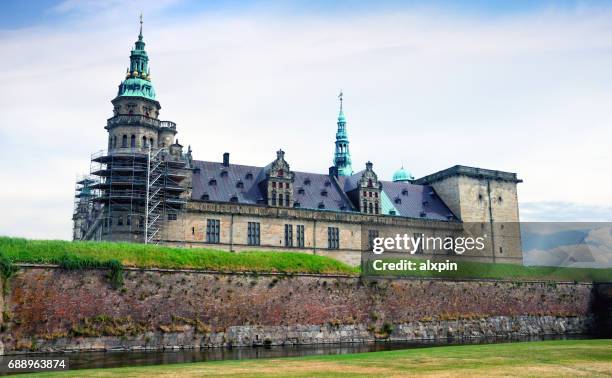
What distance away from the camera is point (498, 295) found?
47.7 metres

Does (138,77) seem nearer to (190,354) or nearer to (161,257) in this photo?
(161,257)

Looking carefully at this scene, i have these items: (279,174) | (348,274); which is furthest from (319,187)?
(348,274)

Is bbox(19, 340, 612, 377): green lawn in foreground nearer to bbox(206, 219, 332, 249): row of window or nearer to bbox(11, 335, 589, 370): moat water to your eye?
bbox(11, 335, 589, 370): moat water

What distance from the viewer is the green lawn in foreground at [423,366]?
62.5ft

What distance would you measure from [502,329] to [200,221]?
25071 mm

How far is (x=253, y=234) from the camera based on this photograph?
52188mm

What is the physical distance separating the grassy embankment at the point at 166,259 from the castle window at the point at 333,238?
1193 centimetres

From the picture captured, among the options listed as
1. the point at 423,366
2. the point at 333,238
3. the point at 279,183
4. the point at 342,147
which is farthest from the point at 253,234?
the point at 342,147

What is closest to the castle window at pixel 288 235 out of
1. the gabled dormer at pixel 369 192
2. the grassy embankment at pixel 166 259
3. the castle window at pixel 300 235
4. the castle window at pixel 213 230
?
the castle window at pixel 300 235

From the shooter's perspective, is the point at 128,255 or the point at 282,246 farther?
the point at 282,246

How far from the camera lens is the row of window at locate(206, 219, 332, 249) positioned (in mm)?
50406

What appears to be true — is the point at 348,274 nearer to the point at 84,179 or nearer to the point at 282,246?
the point at 282,246

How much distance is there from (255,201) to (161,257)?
17.7 m

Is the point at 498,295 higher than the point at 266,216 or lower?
lower
